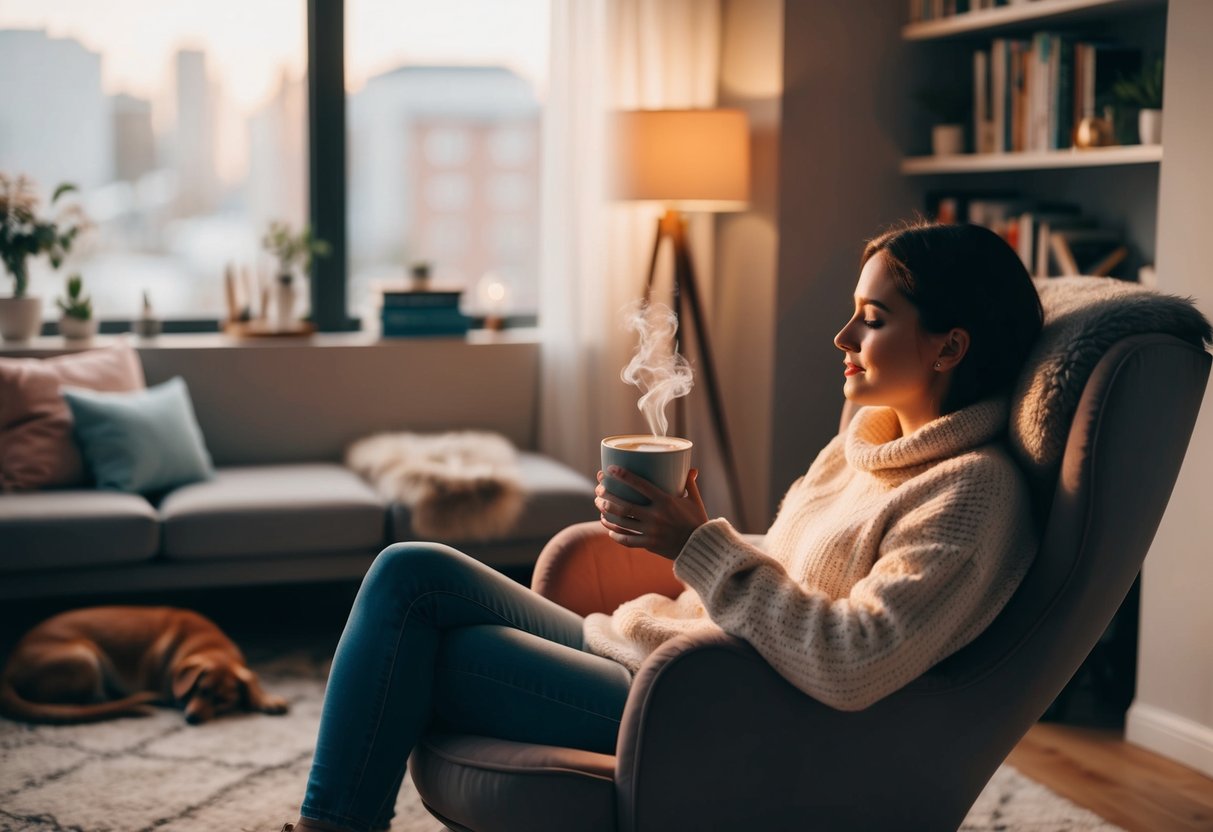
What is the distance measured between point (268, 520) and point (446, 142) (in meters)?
1.71

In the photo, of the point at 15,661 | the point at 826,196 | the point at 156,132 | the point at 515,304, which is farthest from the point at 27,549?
the point at 826,196

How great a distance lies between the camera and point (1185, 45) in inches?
102

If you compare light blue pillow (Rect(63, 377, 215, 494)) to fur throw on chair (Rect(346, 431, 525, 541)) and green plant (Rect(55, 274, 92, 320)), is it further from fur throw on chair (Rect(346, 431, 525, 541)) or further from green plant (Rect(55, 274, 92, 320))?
fur throw on chair (Rect(346, 431, 525, 541))

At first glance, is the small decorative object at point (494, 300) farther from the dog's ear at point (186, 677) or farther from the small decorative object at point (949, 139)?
the dog's ear at point (186, 677)

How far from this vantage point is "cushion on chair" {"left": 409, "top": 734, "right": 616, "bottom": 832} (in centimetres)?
155

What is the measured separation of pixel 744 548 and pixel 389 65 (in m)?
3.12

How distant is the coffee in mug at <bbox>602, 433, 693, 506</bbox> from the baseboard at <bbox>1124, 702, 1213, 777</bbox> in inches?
64.6

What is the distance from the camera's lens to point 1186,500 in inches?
105

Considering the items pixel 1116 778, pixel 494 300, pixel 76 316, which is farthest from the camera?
pixel 494 300

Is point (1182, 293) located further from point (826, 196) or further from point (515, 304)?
point (515, 304)

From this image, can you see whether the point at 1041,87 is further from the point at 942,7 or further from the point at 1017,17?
the point at 942,7

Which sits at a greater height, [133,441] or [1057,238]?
[1057,238]

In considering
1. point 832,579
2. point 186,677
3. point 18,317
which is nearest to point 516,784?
point 832,579

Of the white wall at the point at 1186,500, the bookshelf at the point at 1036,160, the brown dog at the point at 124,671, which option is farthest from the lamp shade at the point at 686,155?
the brown dog at the point at 124,671
